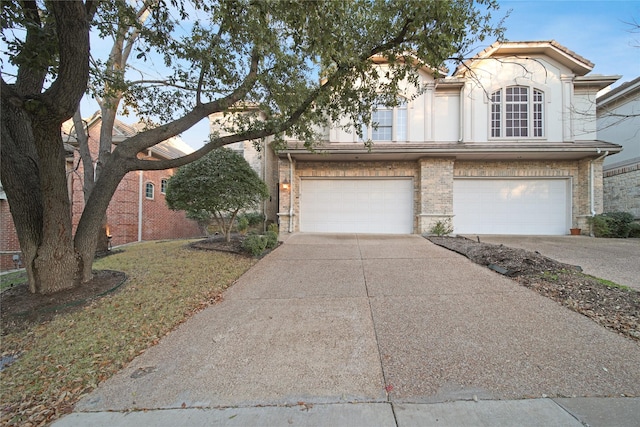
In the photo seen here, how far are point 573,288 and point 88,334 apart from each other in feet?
22.6

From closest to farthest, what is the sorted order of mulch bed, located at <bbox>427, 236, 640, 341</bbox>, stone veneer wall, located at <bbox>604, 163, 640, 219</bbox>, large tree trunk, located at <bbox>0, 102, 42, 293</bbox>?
mulch bed, located at <bbox>427, 236, 640, 341</bbox>
large tree trunk, located at <bbox>0, 102, 42, 293</bbox>
stone veneer wall, located at <bbox>604, 163, 640, 219</bbox>

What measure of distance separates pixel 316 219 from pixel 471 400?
10768 millimetres

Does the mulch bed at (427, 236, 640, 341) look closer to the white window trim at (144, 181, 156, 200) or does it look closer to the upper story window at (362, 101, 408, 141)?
the upper story window at (362, 101, 408, 141)

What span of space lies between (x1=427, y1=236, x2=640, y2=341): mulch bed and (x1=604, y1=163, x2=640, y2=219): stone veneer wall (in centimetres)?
1007

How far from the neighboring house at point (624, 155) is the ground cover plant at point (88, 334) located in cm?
1612

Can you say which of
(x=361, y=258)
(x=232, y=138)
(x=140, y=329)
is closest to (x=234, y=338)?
(x=140, y=329)

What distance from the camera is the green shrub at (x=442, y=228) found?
11789 mm

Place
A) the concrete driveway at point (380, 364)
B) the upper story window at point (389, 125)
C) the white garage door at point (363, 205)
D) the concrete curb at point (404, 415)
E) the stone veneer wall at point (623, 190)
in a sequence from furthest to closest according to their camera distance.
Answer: the white garage door at point (363, 205)
the upper story window at point (389, 125)
the stone veneer wall at point (623, 190)
the concrete driveway at point (380, 364)
the concrete curb at point (404, 415)

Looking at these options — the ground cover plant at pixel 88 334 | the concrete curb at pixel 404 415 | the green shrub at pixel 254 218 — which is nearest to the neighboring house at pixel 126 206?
the green shrub at pixel 254 218

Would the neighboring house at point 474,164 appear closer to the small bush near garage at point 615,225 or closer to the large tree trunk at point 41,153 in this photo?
the small bush near garage at point 615,225

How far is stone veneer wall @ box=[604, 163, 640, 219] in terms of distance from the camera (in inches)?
490

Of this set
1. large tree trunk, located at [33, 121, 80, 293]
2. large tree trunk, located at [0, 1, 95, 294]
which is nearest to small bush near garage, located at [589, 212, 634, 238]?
large tree trunk, located at [0, 1, 95, 294]

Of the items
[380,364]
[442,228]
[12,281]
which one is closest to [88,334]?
[380,364]

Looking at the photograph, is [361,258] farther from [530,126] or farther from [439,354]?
[530,126]
